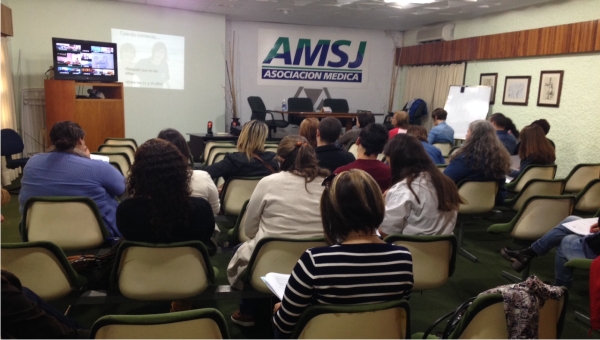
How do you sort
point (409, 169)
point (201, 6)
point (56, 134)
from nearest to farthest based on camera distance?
1. point (409, 169)
2. point (56, 134)
3. point (201, 6)

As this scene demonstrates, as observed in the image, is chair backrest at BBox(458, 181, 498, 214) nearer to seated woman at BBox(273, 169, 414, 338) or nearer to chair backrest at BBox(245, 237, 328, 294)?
chair backrest at BBox(245, 237, 328, 294)

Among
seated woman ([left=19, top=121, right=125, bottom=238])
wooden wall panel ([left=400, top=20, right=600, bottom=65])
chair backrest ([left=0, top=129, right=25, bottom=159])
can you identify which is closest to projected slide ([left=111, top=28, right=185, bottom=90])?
chair backrest ([left=0, top=129, right=25, bottom=159])

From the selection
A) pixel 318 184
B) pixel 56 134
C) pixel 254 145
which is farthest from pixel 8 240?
pixel 318 184

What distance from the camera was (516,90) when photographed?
7.83 m

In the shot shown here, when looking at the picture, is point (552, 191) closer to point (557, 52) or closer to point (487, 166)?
point (487, 166)

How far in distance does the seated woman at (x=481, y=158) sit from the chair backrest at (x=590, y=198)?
2.25 ft

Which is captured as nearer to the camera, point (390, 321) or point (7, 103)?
point (390, 321)

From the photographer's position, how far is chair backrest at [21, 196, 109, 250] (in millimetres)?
2557

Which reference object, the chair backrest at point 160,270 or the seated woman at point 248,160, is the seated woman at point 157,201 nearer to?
the chair backrest at point 160,270

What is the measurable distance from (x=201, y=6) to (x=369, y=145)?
256 inches

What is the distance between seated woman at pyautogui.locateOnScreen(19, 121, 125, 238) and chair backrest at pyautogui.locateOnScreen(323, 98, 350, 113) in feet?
25.8

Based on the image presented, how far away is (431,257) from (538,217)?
1.34m

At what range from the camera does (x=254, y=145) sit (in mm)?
3615

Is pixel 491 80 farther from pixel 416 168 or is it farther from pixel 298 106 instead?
pixel 416 168
